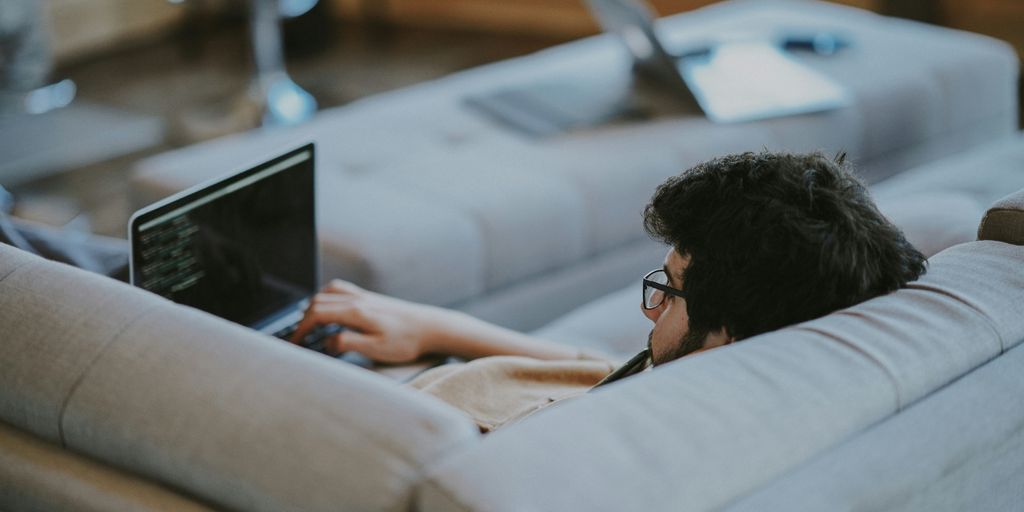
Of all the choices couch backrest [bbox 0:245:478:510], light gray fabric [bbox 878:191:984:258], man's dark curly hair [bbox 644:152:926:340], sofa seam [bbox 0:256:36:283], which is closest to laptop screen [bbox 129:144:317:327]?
sofa seam [bbox 0:256:36:283]

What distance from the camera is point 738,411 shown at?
1.02 metres

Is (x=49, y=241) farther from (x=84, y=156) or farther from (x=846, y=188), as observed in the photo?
(x=84, y=156)

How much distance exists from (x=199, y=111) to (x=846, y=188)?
3535mm

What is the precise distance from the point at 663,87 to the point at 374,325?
55.0 inches

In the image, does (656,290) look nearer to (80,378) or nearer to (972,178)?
(80,378)

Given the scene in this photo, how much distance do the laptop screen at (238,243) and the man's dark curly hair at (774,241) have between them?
70 cm

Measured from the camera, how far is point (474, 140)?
274cm

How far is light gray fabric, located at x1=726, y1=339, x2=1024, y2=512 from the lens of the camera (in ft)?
3.29

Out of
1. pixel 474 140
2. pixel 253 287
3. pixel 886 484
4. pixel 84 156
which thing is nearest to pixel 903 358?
pixel 886 484

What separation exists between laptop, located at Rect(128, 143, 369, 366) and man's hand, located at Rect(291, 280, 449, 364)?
5cm

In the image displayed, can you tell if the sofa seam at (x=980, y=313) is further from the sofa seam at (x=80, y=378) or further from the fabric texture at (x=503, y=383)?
the sofa seam at (x=80, y=378)

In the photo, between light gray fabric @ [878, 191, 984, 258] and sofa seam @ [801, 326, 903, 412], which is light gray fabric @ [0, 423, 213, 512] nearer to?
sofa seam @ [801, 326, 903, 412]

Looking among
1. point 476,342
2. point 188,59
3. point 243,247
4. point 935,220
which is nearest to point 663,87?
point 935,220

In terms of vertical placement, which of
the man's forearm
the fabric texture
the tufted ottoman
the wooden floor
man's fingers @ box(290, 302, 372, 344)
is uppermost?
the fabric texture
